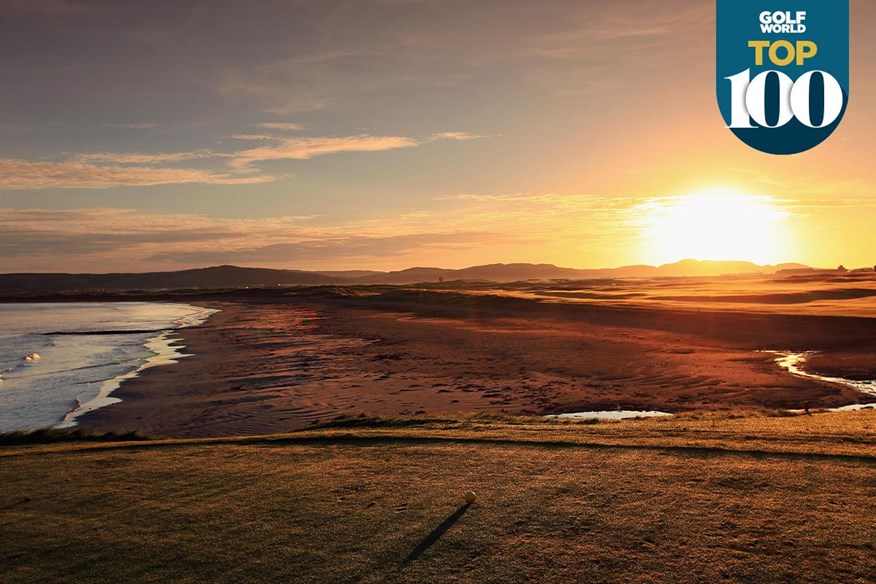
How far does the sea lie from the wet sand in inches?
50.8

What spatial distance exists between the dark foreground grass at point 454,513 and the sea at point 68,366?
12.1 m

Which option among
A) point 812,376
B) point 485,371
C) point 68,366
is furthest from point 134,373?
point 812,376

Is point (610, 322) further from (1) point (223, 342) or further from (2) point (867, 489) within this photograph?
(2) point (867, 489)

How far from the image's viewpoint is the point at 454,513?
6.65m

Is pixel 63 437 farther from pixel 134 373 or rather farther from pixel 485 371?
pixel 134 373

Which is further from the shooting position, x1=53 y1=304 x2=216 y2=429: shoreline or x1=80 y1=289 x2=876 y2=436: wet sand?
x1=53 y1=304 x2=216 y2=429: shoreline

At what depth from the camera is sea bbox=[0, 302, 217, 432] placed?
20.5 metres

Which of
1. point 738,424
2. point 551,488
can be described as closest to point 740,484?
point 551,488

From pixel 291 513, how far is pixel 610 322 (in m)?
40.7

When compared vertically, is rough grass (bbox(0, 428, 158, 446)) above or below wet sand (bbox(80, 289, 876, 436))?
above

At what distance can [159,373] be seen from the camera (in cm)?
2791

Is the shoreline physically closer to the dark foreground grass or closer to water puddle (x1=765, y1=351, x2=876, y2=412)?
the dark foreground grass

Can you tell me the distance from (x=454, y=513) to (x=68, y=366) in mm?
32727

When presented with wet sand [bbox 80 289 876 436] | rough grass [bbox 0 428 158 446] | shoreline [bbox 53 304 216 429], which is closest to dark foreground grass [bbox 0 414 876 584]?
rough grass [bbox 0 428 158 446]
